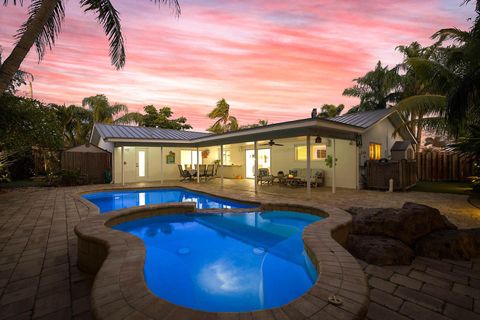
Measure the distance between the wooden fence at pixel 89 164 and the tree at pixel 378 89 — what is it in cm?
2014

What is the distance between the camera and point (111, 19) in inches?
225

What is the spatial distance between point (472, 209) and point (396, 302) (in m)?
6.35

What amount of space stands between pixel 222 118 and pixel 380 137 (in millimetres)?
16739

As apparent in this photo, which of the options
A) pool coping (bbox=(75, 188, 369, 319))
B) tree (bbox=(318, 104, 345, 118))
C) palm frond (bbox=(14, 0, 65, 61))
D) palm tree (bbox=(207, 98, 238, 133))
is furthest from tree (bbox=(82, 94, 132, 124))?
pool coping (bbox=(75, 188, 369, 319))

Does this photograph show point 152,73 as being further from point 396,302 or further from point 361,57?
point 396,302

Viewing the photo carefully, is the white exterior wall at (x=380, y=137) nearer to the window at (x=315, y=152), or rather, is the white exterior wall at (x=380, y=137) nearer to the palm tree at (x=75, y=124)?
the window at (x=315, y=152)

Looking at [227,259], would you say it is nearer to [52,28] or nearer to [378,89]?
[52,28]

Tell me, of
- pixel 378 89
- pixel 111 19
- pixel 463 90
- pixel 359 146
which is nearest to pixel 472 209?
pixel 463 90

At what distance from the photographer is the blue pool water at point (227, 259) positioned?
10.6ft

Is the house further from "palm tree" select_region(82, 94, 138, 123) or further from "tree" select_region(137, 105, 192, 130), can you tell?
"tree" select_region(137, 105, 192, 130)

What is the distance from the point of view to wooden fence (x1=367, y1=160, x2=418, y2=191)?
10250 millimetres

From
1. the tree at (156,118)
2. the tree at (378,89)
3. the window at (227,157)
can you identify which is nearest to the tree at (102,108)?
the tree at (156,118)

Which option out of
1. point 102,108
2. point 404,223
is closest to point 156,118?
point 102,108

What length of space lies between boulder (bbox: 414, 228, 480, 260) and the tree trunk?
6.52m
